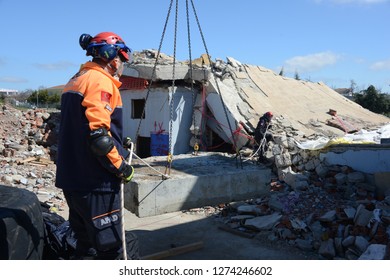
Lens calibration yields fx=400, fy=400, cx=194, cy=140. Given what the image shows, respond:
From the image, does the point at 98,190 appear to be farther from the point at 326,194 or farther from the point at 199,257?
the point at 326,194

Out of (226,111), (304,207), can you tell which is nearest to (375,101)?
(226,111)

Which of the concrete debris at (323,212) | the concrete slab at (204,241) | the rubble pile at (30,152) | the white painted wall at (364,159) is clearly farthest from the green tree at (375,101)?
the concrete slab at (204,241)

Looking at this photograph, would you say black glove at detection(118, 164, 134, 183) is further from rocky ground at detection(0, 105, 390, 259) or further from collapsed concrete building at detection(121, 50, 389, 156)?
collapsed concrete building at detection(121, 50, 389, 156)

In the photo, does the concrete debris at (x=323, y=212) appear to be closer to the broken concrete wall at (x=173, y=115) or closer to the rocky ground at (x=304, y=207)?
the rocky ground at (x=304, y=207)

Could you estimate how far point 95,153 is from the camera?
3.05 metres

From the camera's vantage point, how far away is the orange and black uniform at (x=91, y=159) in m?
3.08

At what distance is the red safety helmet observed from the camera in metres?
3.34

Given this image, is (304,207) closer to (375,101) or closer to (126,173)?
(126,173)

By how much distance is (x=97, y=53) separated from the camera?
3359 millimetres

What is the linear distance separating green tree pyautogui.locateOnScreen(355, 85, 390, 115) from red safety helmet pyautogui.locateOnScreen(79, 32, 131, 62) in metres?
23.0

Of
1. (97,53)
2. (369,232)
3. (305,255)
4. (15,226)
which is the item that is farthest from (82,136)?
(369,232)

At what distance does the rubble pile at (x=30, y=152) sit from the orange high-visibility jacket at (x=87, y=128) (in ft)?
15.5

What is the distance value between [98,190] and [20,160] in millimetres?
9907

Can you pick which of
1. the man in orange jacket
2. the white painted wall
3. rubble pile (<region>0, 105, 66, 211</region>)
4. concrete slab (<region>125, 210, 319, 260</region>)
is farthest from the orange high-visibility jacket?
the white painted wall
